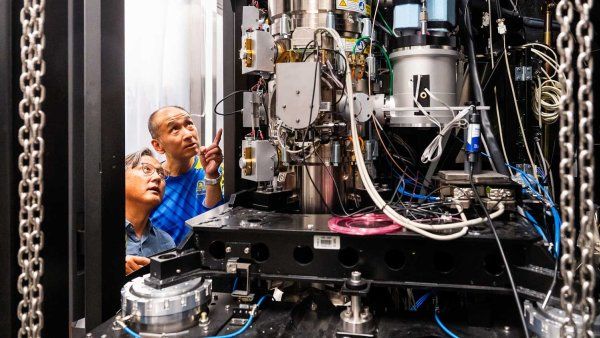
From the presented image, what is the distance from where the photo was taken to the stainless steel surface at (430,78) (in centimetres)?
162

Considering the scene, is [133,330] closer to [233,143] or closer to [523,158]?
[233,143]

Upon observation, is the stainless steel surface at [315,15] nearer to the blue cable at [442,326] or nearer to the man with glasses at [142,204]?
the blue cable at [442,326]

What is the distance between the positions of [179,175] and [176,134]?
0.25 m

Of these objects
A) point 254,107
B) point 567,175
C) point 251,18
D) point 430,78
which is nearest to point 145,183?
point 254,107

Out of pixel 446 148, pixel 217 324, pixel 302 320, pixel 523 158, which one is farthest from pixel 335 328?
pixel 523 158

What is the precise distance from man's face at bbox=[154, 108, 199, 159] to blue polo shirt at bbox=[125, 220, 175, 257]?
17.5 inches

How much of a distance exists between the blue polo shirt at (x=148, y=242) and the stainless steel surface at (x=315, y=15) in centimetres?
141

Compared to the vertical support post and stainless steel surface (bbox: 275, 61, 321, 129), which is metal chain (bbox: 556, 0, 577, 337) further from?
the vertical support post

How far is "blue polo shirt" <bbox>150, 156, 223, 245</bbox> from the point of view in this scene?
253 centimetres

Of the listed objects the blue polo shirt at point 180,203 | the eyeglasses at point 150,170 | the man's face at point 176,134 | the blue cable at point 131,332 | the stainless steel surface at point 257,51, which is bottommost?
the blue cable at point 131,332

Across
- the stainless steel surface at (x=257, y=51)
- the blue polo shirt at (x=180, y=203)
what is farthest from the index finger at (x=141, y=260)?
the stainless steel surface at (x=257, y=51)

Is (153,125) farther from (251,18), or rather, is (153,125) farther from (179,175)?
(251,18)

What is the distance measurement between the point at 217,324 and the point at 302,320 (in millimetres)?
238

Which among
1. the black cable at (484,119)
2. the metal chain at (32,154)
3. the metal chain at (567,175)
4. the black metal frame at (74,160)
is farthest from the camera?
the black cable at (484,119)
